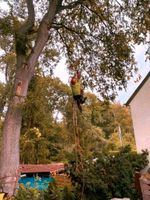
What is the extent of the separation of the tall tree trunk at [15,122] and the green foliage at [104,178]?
62.3 inches

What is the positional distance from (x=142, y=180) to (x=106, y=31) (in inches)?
237

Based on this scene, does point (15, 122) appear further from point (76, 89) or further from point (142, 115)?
point (142, 115)

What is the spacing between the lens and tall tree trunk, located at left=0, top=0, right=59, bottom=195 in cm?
809

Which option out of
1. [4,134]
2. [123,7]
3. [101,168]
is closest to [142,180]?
[101,168]

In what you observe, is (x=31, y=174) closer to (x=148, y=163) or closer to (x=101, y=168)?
(x=148, y=163)

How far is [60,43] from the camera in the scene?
12891 millimetres

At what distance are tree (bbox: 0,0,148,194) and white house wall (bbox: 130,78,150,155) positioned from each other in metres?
1.91

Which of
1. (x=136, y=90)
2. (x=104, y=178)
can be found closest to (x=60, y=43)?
(x=136, y=90)

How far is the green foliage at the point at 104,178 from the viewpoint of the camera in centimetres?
846

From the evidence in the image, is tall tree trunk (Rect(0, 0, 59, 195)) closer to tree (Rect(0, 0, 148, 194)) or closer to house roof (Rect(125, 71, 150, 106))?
tree (Rect(0, 0, 148, 194))

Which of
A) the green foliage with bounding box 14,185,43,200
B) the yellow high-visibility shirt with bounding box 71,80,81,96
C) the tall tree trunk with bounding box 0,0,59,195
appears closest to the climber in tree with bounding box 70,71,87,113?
the yellow high-visibility shirt with bounding box 71,80,81,96

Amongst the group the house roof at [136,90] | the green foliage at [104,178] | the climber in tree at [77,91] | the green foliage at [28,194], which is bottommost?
the green foliage at [28,194]

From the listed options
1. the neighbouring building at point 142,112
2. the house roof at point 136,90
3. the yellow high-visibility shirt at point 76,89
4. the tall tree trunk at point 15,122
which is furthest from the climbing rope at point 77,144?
the house roof at point 136,90

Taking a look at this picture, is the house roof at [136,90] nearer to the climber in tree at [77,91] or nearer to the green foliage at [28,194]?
the climber in tree at [77,91]
